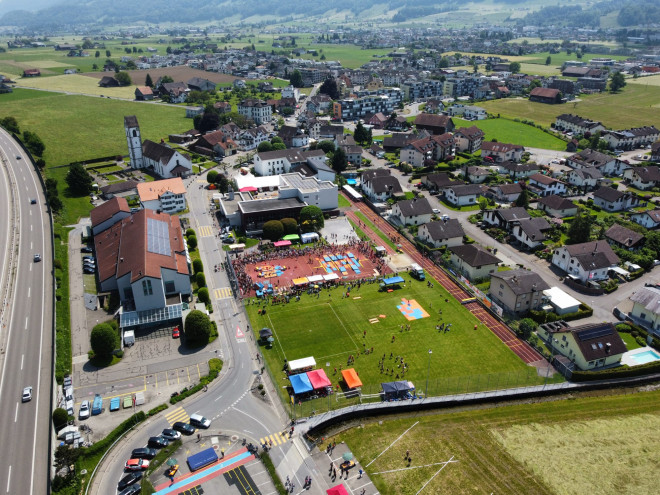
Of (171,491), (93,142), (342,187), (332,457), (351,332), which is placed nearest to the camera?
(171,491)

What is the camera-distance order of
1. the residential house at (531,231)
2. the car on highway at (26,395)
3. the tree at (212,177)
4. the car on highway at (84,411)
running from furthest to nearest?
the tree at (212,177) < the residential house at (531,231) < the car on highway at (26,395) < the car on highway at (84,411)

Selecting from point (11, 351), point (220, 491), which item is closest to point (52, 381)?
point (11, 351)

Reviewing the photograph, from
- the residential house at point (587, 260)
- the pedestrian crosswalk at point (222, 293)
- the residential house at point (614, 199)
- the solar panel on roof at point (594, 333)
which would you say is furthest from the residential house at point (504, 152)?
the pedestrian crosswalk at point (222, 293)

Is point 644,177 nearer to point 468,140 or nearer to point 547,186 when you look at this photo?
point 547,186

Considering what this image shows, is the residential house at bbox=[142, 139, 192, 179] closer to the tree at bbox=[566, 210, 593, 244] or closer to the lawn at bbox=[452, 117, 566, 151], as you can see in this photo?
the tree at bbox=[566, 210, 593, 244]

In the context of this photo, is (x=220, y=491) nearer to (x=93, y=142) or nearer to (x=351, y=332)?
(x=351, y=332)

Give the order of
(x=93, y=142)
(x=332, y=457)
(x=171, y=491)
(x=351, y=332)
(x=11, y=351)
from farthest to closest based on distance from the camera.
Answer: (x=93, y=142) → (x=351, y=332) → (x=11, y=351) → (x=332, y=457) → (x=171, y=491)

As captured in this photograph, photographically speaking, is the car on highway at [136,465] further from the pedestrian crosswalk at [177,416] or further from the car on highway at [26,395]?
the car on highway at [26,395]
